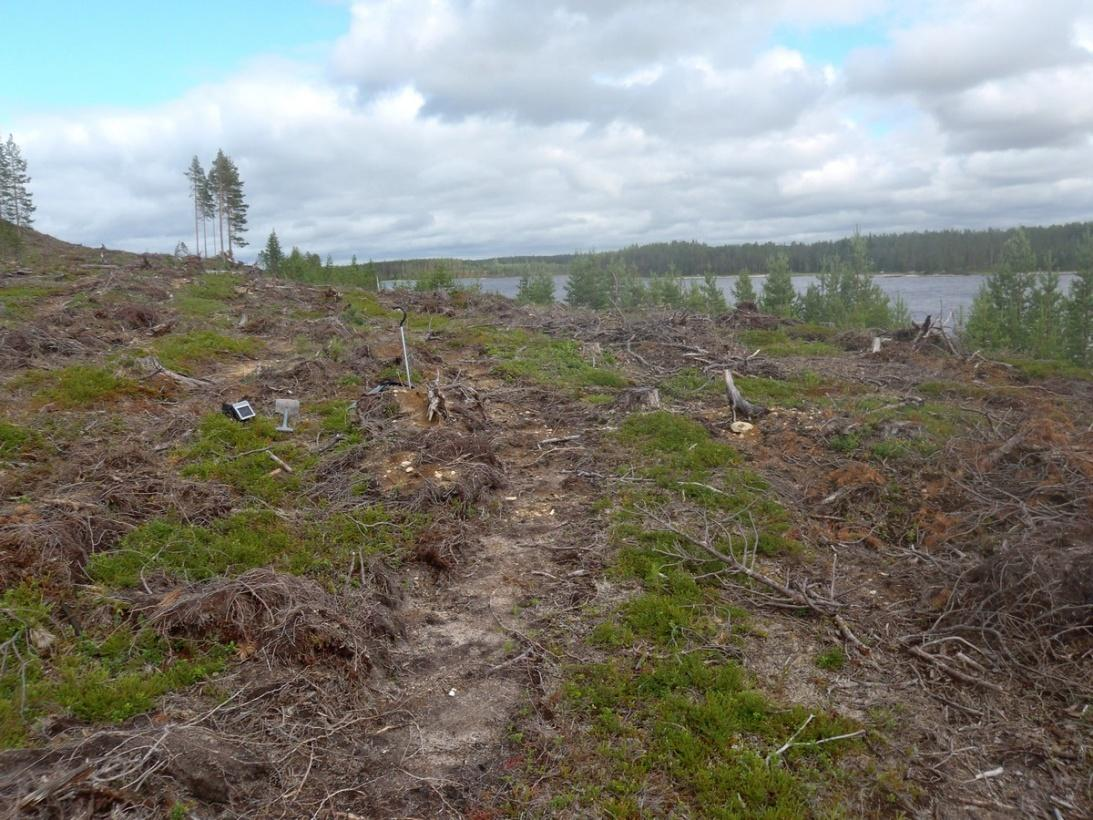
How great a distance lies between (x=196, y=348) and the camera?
13523 millimetres

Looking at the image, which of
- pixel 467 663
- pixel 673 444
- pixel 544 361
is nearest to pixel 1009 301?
pixel 544 361

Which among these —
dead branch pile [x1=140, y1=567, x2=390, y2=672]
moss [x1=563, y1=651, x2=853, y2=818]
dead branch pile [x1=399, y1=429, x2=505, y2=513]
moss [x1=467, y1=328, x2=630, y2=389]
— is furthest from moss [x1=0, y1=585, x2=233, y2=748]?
moss [x1=467, y1=328, x2=630, y2=389]

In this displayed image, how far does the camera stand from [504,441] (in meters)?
9.17

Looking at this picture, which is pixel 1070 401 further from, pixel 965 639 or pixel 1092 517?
pixel 965 639

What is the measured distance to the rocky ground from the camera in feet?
10.8

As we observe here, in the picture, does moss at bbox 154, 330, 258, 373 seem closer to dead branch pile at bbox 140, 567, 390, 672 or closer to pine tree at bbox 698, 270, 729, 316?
dead branch pile at bbox 140, 567, 390, 672

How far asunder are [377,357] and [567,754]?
36.7ft

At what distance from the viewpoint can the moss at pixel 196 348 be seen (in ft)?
41.0

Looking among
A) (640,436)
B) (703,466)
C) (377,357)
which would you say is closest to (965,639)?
(703,466)

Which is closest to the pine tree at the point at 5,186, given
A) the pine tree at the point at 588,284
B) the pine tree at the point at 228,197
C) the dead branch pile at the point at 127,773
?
the pine tree at the point at 228,197

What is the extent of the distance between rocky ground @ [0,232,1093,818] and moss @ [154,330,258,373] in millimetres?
2146

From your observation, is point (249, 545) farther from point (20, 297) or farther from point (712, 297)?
point (712, 297)

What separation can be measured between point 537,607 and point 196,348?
11560 millimetres

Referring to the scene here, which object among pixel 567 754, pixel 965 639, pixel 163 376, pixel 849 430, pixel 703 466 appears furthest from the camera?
pixel 163 376
